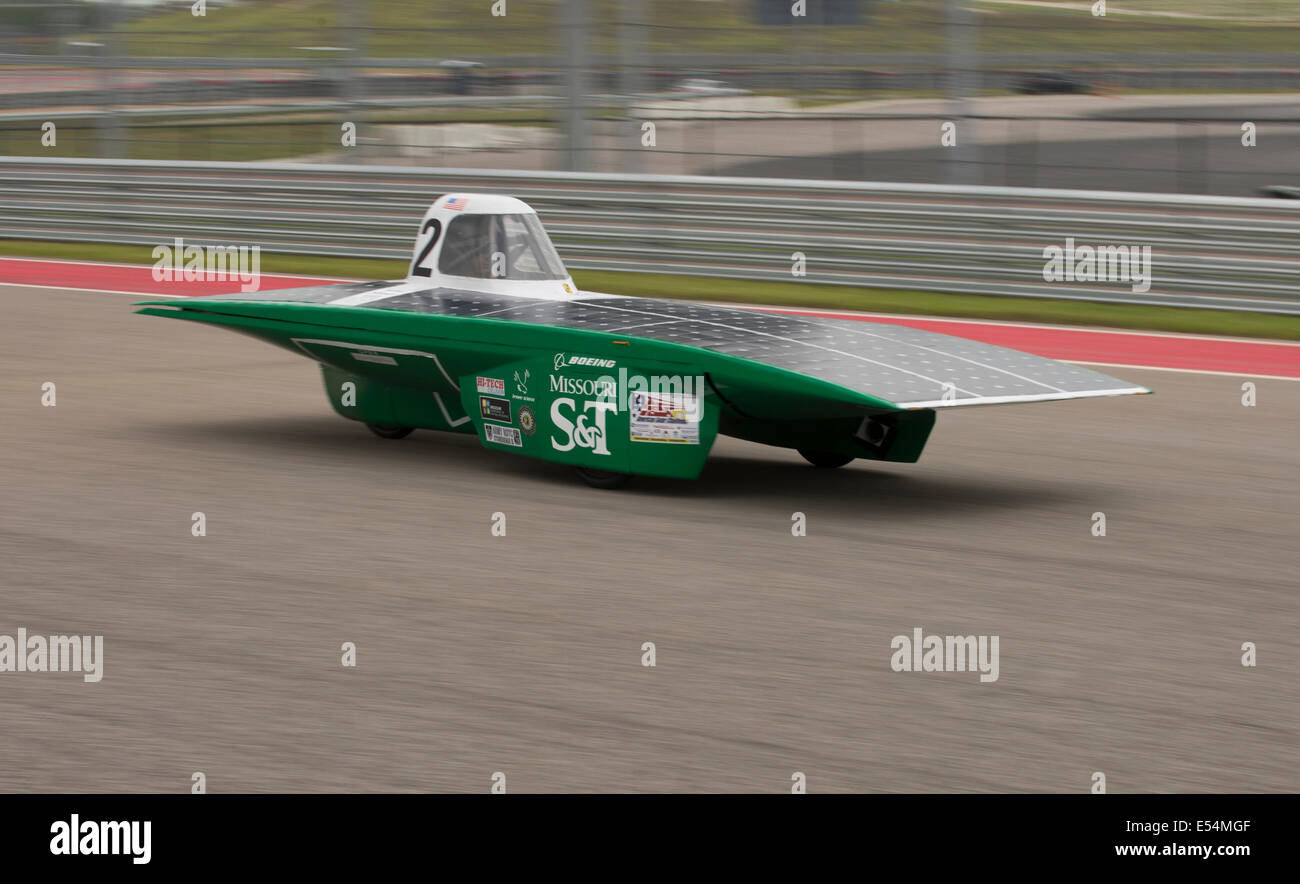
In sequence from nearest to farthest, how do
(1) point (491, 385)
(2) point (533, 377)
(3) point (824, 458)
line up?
1. (2) point (533, 377)
2. (1) point (491, 385)
3. (3) point (824, 458)

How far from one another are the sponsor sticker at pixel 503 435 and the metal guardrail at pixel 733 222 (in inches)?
304

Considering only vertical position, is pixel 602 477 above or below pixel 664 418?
below

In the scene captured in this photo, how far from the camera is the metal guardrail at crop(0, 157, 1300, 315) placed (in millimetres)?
13906

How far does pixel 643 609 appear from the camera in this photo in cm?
591

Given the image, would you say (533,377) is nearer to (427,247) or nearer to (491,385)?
(491,385)

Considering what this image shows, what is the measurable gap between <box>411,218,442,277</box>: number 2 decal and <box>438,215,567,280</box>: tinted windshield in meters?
0.07

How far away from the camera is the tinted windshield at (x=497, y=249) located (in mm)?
8836

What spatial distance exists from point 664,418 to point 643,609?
160cm

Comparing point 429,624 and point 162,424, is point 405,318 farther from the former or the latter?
point 429,624

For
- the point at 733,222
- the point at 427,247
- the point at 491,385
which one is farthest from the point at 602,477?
the point at 733,222

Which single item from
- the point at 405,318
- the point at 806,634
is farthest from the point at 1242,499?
the point at 405,318

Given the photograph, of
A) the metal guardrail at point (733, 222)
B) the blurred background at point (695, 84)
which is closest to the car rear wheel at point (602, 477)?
the metal guardrail at point (733, 222)

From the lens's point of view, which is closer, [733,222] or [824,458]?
[824,458]

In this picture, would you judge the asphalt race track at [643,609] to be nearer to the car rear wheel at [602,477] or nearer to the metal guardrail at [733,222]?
the car rear wheel at [602,477]
